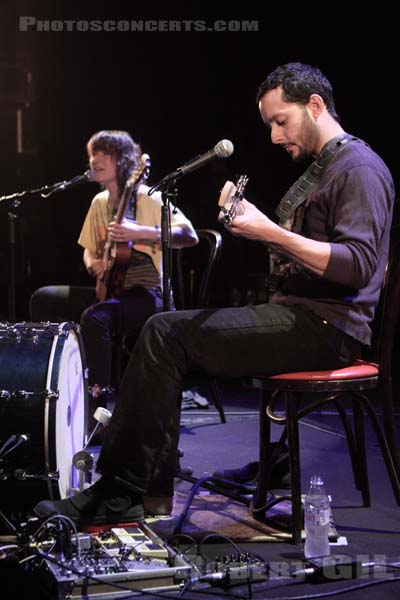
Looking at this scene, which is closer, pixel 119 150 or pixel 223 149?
pixel 223 149

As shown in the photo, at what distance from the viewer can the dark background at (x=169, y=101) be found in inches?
249

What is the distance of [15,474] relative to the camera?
98.1 inches

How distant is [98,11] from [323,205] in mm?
4519

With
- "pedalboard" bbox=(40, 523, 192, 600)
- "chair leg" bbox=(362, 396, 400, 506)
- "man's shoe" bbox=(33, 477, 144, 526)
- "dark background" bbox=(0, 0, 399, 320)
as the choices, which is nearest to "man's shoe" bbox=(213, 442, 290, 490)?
"chair leg" bbox=(362, 396, 400, 506)

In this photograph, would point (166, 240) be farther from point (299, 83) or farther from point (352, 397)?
point (352, 397)

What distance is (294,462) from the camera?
2447mm

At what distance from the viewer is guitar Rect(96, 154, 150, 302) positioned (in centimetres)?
415

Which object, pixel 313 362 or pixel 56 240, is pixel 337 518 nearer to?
pixel 313 362

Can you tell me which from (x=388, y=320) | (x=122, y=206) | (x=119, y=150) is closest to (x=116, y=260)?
(x=122, y=206)

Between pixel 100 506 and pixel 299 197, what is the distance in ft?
3.93

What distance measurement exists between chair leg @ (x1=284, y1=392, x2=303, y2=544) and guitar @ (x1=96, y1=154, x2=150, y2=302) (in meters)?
1.90

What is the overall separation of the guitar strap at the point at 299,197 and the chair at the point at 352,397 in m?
0.38

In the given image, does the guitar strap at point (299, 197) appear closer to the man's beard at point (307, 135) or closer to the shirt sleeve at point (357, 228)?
the man's beard at point (307, 135)

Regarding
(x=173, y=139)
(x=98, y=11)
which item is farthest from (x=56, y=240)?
(x=98, y=11)
